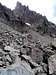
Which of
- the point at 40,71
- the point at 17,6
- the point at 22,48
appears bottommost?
the point at 40,71

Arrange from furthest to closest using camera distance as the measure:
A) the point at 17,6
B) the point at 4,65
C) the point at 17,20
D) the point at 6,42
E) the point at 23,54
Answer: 1. the point at 17,6
2. the point at 17,20
3. the point at 6,42
4. the point at 23,54
5. the point at 4,65

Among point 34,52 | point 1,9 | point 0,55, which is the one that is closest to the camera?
point 0,55

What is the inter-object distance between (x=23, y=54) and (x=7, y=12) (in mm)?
16840

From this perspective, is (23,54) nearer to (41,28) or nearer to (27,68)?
(27,68)

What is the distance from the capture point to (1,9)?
1005 inches

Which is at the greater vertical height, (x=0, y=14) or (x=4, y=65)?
(x=0, y=14)

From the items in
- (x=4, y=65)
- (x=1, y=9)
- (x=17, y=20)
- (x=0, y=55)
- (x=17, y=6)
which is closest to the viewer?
(x=4, y=65)

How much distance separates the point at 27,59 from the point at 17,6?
27.7 metres

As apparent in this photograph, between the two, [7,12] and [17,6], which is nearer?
[7,12]

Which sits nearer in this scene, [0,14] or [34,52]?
[34,52]

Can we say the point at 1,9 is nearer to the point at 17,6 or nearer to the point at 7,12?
the point at 7,12

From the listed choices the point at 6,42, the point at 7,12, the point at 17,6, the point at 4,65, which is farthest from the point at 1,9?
the point at 4,65

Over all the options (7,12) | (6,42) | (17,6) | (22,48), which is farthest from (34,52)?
Result: (17,6)

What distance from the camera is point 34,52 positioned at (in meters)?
10.6
